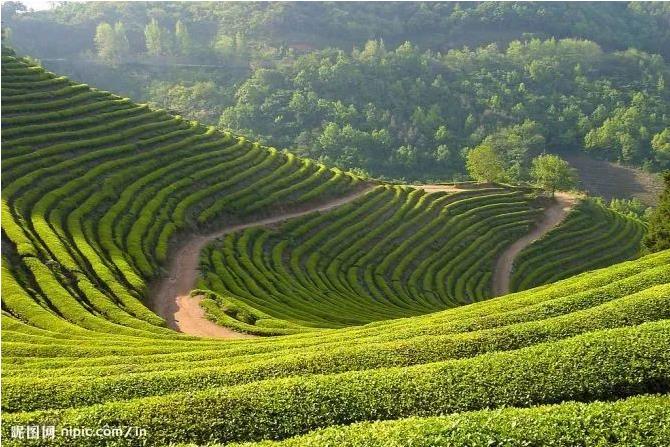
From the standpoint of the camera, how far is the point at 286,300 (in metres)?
40.7

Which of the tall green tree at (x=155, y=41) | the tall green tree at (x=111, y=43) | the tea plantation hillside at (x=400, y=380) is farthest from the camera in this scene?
the tall green tree at (x=155, y=41)

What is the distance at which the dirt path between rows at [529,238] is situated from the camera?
59469 millimetres

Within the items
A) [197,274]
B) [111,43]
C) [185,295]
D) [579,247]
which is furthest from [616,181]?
[111,43]

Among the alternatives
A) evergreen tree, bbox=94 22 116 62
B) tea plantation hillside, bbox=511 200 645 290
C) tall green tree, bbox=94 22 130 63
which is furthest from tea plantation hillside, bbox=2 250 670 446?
tall green tree, bbox=94 22 130 63

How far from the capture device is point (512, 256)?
212 feet

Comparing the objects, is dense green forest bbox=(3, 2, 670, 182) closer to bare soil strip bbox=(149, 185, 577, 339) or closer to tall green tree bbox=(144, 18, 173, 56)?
tall green tree bbox=(144, 18, 173, 56)

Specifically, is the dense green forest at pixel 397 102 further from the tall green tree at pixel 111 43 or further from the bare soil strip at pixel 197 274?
the bare soil strip at pixel 197 274

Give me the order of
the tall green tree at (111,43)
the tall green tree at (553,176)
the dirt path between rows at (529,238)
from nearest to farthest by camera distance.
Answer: the dirt path between rows at (529,238) → the tall green tree at (553,176) → the tall green tree at (111,43)

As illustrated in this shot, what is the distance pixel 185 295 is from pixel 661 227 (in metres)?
32.6

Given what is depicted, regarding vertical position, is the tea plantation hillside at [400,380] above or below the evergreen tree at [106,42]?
below

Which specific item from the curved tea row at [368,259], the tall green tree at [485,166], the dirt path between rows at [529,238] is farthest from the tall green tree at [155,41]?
the dirt path between rows at [529,238]

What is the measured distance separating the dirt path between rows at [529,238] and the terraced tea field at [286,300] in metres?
0.95

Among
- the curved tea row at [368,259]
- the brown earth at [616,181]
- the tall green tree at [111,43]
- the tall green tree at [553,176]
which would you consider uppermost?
the tall green tree at [111,43]

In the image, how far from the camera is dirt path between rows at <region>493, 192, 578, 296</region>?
59.5 m
